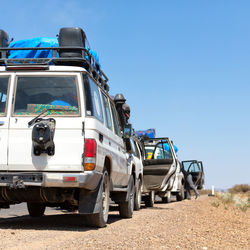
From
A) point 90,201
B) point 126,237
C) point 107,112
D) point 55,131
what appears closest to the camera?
point 126,237

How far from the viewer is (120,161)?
384 inches

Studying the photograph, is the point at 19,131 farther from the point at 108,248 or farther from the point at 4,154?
the point at 108,248

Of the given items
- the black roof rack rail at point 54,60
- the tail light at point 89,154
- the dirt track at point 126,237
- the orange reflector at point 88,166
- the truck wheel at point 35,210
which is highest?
the black roof rack rail at point 54,60

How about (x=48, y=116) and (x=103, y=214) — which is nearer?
(x=48, y=116)

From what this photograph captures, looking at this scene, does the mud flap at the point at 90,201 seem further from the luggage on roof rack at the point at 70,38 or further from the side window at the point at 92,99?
the luggage on roof rack at the point at 70,38

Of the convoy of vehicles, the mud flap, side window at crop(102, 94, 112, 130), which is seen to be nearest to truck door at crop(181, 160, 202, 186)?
side window at crop(102, 94, 112, 130)

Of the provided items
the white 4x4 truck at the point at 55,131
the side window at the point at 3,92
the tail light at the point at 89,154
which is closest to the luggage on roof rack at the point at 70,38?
the white 4x4 truck at the point at 55,131

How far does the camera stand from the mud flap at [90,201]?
7.61 meters

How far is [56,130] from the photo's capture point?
7.39 m

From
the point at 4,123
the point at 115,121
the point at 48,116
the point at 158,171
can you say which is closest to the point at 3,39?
the point at 4,123

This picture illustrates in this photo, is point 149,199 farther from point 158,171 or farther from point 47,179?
point 47,179

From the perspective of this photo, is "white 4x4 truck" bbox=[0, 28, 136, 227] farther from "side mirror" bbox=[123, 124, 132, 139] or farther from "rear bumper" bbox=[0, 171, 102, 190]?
"side mirror" bbox=[123, 124, 132, 139]

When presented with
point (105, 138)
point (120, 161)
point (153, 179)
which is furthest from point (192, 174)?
point (105, 138)

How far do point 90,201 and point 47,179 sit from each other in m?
0.83
